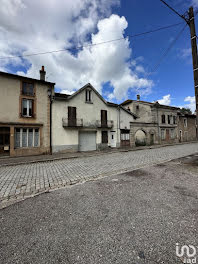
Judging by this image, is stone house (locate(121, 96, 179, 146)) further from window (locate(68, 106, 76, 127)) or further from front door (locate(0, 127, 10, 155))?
front door (locate(0, 127, 10, 155))

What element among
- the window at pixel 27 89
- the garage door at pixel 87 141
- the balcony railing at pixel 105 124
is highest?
the window at pixel 27 89

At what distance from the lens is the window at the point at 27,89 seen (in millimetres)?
11455

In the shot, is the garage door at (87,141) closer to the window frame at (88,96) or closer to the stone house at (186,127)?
the window frame at (88,96)

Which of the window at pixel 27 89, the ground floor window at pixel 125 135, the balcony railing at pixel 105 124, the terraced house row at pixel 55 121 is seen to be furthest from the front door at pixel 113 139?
the window at pixel 27 89

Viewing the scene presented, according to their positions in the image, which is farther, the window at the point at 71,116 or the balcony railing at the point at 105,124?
the balcony railing at the point at 105,124

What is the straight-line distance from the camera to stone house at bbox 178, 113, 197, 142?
25078 millimetres

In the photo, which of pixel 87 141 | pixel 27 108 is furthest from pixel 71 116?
pixel 27 108

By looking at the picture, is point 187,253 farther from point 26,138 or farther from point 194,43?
point 26,138

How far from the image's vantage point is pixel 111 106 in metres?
16.4

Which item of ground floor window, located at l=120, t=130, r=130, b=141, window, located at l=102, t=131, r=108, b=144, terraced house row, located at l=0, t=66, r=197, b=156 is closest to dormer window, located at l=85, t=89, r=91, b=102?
terraced house row, located at l=0, t=66, r=197, b=156

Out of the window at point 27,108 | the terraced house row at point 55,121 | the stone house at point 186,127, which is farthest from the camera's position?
the stone house at point 186,127

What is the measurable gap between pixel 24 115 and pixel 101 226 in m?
12.4

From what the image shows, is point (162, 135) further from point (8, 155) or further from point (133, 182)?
point (8, 155)

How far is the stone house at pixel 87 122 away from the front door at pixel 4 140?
4.01 metres
